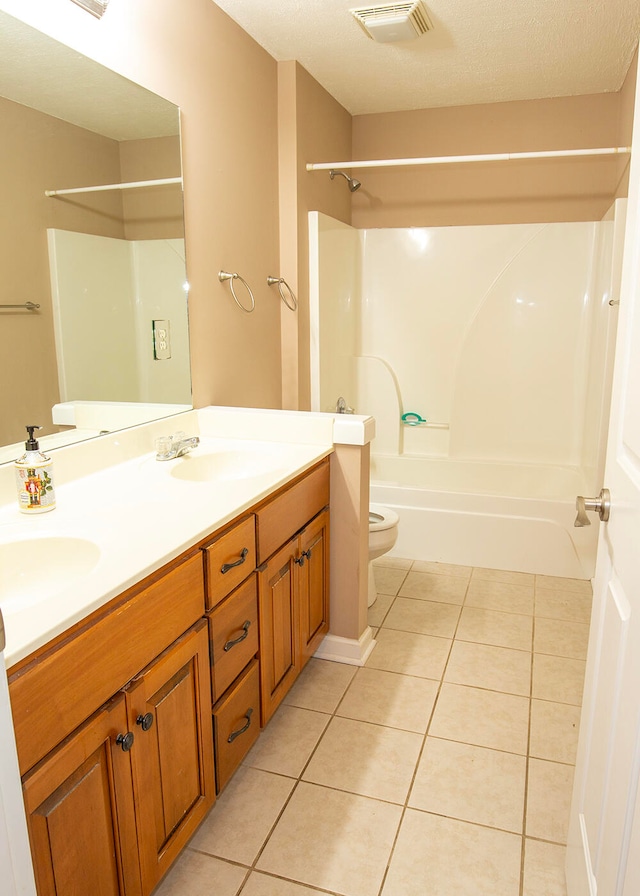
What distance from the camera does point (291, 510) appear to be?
6.11 feet

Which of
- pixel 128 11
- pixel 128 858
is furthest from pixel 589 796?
pixel 128 11

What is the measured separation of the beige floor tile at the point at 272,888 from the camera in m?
1.41

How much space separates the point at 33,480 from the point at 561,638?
206 centimetres

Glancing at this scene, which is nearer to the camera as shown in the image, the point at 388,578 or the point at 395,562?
the point at 388,578

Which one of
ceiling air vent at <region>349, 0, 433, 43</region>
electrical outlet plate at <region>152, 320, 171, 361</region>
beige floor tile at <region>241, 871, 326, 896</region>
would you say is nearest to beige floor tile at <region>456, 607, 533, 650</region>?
beige floor tile at <region>241, 871, 326, 896</region>

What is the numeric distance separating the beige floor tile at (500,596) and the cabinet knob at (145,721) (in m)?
1.88

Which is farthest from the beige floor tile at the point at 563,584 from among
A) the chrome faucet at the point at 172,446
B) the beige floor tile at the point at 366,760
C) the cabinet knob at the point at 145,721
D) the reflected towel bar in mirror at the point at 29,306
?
the reflected towel bar in mirror at the point at 29,306

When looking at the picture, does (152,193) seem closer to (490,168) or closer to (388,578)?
(388,578)

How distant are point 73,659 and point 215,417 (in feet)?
4.49

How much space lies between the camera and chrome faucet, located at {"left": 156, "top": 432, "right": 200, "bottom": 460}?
1.92 meters

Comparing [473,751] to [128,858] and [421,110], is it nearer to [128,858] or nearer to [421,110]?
[128,858]

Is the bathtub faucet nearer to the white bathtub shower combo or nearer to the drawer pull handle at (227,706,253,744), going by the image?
the white bathtub shower combo


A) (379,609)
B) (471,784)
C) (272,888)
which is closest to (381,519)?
(379,609)

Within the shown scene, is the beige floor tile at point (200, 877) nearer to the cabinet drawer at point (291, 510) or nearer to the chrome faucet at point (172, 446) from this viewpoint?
the cabinet drawer at point (291, 510)
